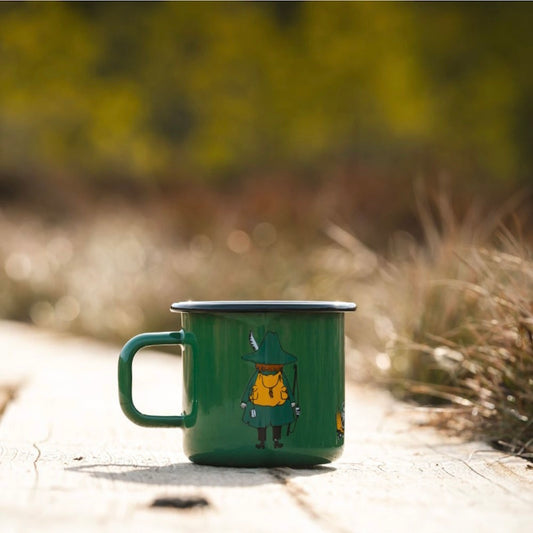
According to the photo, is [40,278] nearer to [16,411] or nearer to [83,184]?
[16,411]

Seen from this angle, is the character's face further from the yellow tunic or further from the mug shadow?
the mug shadow

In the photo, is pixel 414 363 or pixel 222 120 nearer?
pixel 414 363

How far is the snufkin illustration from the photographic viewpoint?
5.21 ft

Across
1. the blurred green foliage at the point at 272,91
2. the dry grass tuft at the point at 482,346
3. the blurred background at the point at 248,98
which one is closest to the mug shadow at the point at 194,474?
the dry grass tuft at the point at 482,346

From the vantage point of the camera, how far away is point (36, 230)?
974 centimetres

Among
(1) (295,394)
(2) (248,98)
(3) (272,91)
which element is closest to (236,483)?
(1) (295,394)

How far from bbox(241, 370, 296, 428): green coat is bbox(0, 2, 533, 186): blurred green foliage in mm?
15281

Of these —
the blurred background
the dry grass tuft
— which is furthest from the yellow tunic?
the blurred background

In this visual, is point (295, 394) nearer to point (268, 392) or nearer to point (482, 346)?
point (268, 392)

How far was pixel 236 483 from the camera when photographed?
1.45m

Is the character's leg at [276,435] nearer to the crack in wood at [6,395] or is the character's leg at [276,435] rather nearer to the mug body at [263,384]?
the mug body at [263,384]

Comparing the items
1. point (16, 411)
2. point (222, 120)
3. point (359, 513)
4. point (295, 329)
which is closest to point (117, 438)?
point (16, 411)

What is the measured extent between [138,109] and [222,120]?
1.68m

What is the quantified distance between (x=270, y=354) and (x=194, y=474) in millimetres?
230
